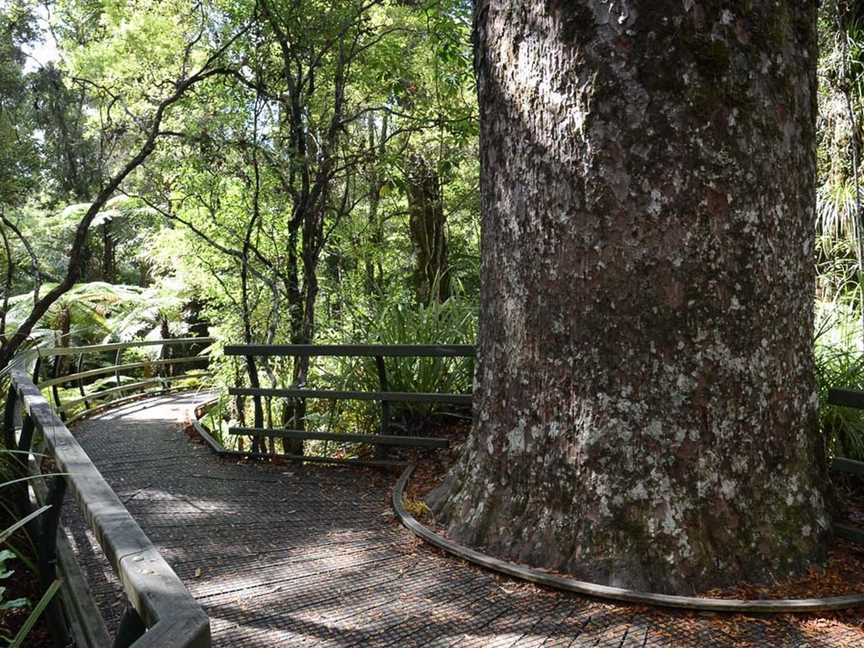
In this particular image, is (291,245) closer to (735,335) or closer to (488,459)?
(488,459)

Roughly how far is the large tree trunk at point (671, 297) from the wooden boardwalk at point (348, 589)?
0.32m

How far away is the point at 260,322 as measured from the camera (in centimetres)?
1019

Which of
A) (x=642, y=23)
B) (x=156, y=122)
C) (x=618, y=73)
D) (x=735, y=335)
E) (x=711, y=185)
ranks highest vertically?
(x=156, y=122)

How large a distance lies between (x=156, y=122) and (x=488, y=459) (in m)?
4.13

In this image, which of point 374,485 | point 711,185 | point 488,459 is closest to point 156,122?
point 374,485

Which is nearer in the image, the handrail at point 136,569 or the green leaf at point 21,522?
the handrail at point 136,569

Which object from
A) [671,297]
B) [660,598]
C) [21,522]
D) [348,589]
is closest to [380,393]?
[348,589]

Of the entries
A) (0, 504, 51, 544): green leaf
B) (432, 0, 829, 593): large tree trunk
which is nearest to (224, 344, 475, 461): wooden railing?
(432, 0, 829, 593): large tree trunk

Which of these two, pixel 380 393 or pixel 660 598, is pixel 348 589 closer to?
pixel 660 598

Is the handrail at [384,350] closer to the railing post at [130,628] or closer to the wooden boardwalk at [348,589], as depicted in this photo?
the wooden boardwalk at [348,589]

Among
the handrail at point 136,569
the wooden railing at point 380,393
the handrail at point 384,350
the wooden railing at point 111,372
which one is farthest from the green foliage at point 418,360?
the handrail at point 136,569

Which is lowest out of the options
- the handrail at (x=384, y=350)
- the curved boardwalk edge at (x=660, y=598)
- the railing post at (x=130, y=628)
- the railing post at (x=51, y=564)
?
the curved boardwalk edge at (x=660, y=598)

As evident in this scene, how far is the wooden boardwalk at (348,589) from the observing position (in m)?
2.73

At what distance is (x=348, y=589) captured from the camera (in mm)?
3197
